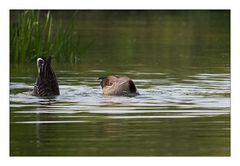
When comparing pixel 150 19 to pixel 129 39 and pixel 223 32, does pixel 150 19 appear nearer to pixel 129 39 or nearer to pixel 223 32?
pixel 223 32

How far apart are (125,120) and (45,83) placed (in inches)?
123

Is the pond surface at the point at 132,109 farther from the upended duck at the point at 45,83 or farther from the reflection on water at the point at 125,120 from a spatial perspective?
A: the upended duck at the point at 45,83

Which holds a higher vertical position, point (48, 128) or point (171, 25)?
point (171, 25)

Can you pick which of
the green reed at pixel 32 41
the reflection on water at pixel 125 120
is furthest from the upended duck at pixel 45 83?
the green reed at pixel 32 41

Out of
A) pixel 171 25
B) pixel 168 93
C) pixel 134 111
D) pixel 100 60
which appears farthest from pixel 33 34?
pixel 171 25

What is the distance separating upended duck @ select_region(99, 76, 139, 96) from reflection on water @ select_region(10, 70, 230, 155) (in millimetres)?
141

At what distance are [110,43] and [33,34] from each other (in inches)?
305

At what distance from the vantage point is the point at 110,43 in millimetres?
27906

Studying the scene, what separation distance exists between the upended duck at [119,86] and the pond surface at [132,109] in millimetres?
152

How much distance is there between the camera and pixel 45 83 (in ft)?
50.0

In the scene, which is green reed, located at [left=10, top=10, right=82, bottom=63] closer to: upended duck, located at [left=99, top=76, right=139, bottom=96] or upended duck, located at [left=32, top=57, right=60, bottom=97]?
upended duck, located at [left=32, top=57, right=60, bottom=97]

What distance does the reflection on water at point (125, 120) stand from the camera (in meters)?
10.4

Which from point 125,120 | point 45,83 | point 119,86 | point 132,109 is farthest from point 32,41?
point 125,120

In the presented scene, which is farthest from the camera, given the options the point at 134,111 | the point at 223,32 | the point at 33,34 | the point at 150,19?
the point at 150,19
